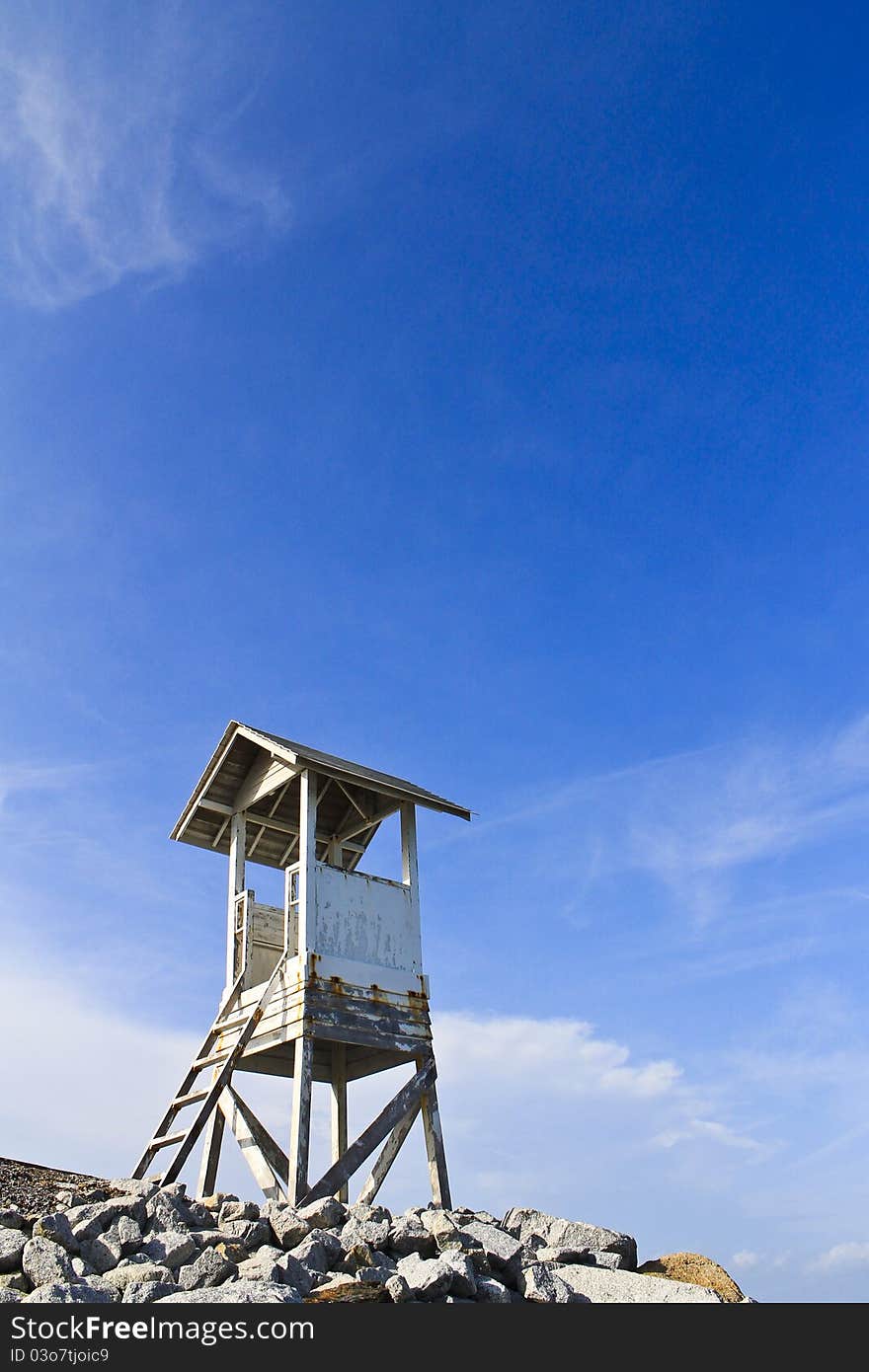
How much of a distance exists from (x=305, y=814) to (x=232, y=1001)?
11.7 feet

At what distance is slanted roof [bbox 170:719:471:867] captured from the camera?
19781 millimetres

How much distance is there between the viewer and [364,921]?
1844cm

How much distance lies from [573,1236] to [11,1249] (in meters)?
7.12

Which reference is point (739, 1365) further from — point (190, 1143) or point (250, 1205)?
point (190, 1143)

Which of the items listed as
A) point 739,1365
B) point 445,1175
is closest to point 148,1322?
point 739,1365

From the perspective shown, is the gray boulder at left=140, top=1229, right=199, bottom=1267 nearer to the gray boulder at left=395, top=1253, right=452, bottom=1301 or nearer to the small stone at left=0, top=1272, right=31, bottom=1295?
the small stone at left=0, top=1272, right=31, bottom=1295

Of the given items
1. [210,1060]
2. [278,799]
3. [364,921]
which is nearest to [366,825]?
[278,799]

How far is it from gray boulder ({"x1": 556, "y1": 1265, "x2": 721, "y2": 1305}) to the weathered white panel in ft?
20.8

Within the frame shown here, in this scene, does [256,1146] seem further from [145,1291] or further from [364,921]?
[145,1291]

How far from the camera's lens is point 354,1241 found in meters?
12.2

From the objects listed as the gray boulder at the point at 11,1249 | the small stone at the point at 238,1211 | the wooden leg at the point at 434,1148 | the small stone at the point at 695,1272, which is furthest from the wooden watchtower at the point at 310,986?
the gray boulder at the point at 11,1249

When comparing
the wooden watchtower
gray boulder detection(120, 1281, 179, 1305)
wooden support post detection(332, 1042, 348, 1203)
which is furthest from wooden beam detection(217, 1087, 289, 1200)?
gray boulder detection(120, 1281, 179, 1305)

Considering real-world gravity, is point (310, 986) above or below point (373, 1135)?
above

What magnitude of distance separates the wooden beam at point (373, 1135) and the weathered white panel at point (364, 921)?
5.74ft
